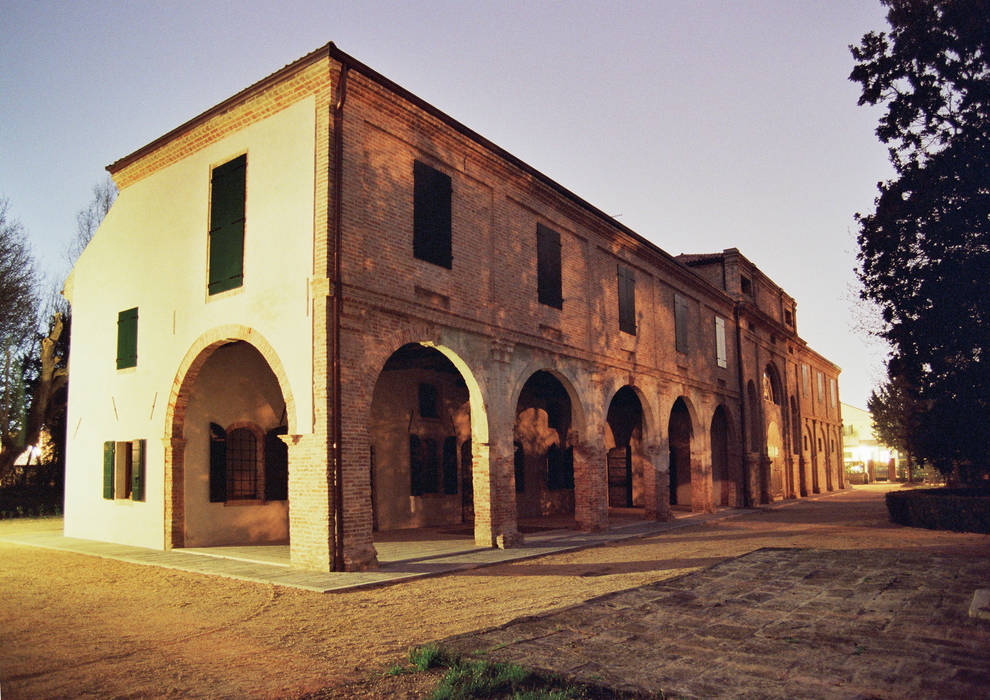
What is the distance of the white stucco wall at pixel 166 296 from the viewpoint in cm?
1080

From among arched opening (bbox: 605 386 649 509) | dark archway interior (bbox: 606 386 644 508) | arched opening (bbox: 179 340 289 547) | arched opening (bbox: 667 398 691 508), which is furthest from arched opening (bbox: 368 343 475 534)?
arched opening (bbox: 667 398 691 508)

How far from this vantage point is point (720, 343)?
24.8 metres

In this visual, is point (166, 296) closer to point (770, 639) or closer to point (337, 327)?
point (337, 327)

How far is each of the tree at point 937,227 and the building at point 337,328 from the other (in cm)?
592

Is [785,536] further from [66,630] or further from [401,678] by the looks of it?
[66,630]

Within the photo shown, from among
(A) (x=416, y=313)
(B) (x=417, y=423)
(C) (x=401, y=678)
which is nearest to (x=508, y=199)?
(A) (x=416, y=313)

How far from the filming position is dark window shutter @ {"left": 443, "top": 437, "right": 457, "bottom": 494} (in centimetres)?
1797

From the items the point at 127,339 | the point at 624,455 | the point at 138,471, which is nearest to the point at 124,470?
the point at 138,471

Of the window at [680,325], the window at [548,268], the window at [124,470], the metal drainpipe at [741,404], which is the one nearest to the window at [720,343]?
the metal drainpipe at [741,404]

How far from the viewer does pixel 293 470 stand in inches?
402

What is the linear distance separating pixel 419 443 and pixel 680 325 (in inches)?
366

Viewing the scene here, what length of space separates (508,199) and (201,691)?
37.3 ft

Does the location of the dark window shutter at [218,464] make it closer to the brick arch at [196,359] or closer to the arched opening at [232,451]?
the arched opening at [232,451]

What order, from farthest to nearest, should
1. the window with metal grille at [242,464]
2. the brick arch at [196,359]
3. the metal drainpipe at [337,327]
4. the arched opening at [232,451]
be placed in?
the window with metal grille at [242,464] < the arched opening at [232,451] < the brick arch at [196,359] < the metal drainpipe at [337,327]
